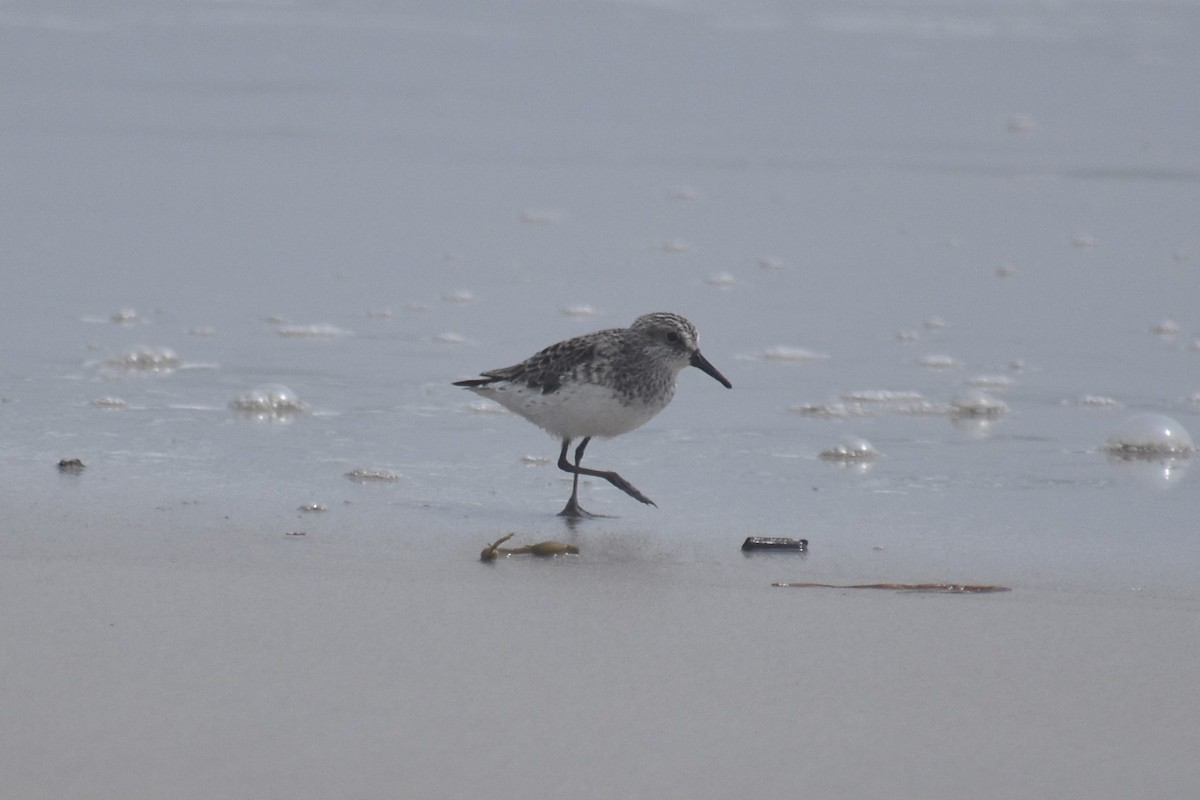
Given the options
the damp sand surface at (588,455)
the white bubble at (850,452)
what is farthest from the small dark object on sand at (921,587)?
the white bubble at (850,452)

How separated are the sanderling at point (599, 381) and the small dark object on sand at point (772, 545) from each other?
87 cm

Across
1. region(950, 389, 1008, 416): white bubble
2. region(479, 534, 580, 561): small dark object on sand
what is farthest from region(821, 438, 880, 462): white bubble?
region(479, 534, 580, 561): small dark object on sand

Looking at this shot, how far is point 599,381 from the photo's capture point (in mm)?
6109

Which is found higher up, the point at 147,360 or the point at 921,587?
the point at 147,360

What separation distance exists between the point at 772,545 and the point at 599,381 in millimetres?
1143

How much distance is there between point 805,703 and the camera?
3.94 metres

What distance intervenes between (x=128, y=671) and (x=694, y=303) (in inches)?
235

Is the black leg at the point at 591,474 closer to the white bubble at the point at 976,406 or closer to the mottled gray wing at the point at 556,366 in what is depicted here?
the mottled gray wing at the point at 556,366

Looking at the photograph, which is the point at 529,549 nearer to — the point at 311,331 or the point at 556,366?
the point at 556,366

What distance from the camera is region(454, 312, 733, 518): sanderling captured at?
613cm

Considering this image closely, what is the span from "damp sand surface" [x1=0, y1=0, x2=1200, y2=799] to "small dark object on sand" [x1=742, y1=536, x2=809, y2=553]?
44 mm

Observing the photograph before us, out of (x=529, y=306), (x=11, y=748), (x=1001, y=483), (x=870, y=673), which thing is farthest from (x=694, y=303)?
(x=11, y=748)

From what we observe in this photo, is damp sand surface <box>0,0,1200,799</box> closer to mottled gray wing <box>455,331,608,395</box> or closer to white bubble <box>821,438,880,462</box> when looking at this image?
white bubble <box>821,438,880,462</box>

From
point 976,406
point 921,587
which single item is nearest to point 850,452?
point 976,406
